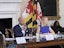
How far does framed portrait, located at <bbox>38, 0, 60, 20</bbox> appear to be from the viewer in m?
7.35

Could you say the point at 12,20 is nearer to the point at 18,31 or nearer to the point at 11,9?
the point at 11,9

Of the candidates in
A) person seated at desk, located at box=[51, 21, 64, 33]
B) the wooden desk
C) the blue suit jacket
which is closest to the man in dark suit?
the blue suit jacket

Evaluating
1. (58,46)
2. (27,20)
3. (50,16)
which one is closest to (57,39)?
(58,46)

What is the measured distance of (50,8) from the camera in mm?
7562

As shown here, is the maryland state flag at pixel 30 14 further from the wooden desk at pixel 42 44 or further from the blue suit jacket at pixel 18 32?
the wooden desk at pixel 42 44

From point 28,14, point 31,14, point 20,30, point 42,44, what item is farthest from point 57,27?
point 42,44

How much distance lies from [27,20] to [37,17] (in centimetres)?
31

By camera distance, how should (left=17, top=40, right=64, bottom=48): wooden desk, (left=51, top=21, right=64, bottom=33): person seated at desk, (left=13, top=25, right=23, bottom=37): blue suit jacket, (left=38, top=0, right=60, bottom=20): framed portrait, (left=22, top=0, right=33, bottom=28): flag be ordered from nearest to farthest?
(left=17, top=40, right=64, bottom=48): wooden desk, (left=13, top=25, right=23, bottom=37): blue suit jacket, (left=22, top=0, right=33, bottom=28): flag, (left=51, top=21, right=64, bottom=33): person seated at desk, (left=38, top=0, right=60, bottom=20): framed portrait

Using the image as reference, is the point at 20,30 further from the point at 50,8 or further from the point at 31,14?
the point at 50,8

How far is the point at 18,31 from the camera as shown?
5180 mm

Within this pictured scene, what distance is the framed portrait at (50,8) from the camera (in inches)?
289

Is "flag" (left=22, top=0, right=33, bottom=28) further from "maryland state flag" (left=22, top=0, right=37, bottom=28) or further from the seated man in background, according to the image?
the seated man in background

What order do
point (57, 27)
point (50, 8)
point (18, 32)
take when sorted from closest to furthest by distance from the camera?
1. point (18, 32)
2. point (57, 27)
3. point (50, 8)

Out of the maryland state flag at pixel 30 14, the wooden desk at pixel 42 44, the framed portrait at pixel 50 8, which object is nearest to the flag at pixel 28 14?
the maryland state flag at pixel 30 14
